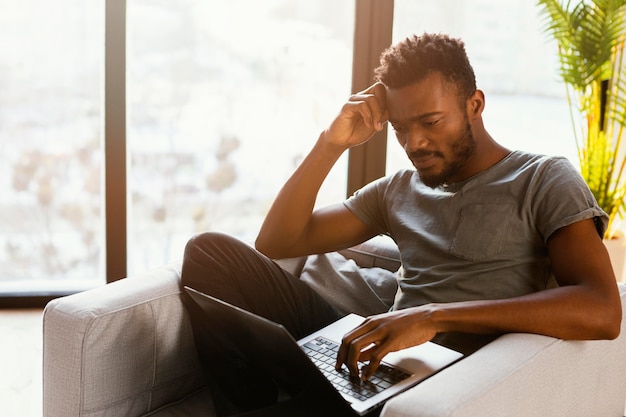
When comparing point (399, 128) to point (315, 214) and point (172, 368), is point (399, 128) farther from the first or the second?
point (172, 368)

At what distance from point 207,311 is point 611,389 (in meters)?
0.89

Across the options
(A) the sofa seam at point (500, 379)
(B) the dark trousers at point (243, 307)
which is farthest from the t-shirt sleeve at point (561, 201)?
(B) the dark trousers at point (243, 307)

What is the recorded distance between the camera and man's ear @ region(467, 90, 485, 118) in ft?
5.86

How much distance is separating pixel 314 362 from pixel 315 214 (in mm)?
689

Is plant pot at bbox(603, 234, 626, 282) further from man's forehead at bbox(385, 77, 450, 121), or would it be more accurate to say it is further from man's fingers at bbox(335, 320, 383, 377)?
man's fingers at bbox(335, 320, 383, 377)

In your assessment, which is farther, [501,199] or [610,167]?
[610,167]

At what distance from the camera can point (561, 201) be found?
1.56 metres

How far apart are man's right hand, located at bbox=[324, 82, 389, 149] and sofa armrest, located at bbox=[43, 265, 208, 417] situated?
0.57 metres

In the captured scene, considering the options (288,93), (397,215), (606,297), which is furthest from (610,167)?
(606,297)

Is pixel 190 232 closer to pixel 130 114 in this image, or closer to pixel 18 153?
pixel 130 114

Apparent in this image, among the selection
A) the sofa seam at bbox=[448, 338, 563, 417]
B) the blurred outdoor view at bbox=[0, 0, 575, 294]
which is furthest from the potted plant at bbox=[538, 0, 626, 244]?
the sofa seam at bbox=[448, 338, 563, 417]

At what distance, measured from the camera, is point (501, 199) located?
169 centimetres

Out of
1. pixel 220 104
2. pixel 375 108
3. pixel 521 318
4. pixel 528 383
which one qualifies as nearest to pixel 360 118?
pixel 375 108

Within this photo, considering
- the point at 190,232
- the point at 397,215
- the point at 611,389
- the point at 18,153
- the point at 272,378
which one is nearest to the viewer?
the point at 272,378
